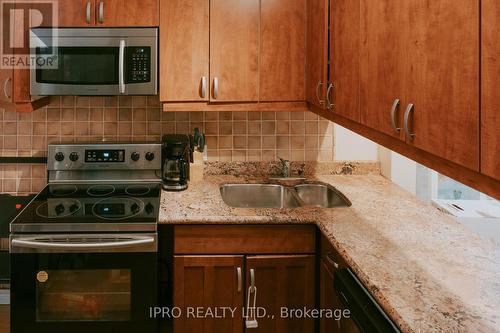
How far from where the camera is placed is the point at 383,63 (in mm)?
1734

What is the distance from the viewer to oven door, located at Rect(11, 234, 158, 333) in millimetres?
2365

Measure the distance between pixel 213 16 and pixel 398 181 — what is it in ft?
4.34

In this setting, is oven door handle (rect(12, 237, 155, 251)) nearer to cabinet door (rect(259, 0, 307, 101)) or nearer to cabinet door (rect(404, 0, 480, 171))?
cabinet door (rect(259, 0, 307, 101))

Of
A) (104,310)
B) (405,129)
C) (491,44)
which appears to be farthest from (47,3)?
(491,44)

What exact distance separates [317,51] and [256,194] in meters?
0.86

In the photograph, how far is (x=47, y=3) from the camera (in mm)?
2768

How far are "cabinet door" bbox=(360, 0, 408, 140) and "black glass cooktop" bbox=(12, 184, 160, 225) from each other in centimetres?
107

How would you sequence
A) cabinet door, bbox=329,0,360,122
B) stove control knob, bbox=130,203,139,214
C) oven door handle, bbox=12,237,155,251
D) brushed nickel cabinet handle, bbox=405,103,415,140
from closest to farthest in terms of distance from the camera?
brushed nickel cabinet handle, bbox=405,103,415,140 < cabinet door, bbox=329,0,360,122 < oven door handle, bbox=12,237,155,251 < stove control knob, bbox=130,203,139,214

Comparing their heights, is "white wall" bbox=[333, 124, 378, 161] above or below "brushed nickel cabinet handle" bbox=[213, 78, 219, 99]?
below

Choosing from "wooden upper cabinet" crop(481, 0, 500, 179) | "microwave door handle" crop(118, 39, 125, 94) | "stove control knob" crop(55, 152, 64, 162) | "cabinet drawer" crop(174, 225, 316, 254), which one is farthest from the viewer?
"stove control knob" crop(55, 152, 64, 162)

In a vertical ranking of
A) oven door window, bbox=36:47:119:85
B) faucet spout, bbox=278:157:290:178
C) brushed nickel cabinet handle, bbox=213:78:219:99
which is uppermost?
oven door window, bbox=36:47:119:85

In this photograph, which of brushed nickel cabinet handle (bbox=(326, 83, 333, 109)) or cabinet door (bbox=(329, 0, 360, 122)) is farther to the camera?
brushed nickel cabinet handle (bbox=(326, 83, 333, 109))

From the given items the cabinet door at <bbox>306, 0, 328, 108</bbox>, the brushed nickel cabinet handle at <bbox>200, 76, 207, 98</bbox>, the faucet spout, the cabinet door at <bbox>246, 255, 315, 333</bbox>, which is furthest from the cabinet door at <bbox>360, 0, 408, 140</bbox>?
the faucet spout

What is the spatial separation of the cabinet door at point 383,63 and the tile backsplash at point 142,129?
4.23 feet
